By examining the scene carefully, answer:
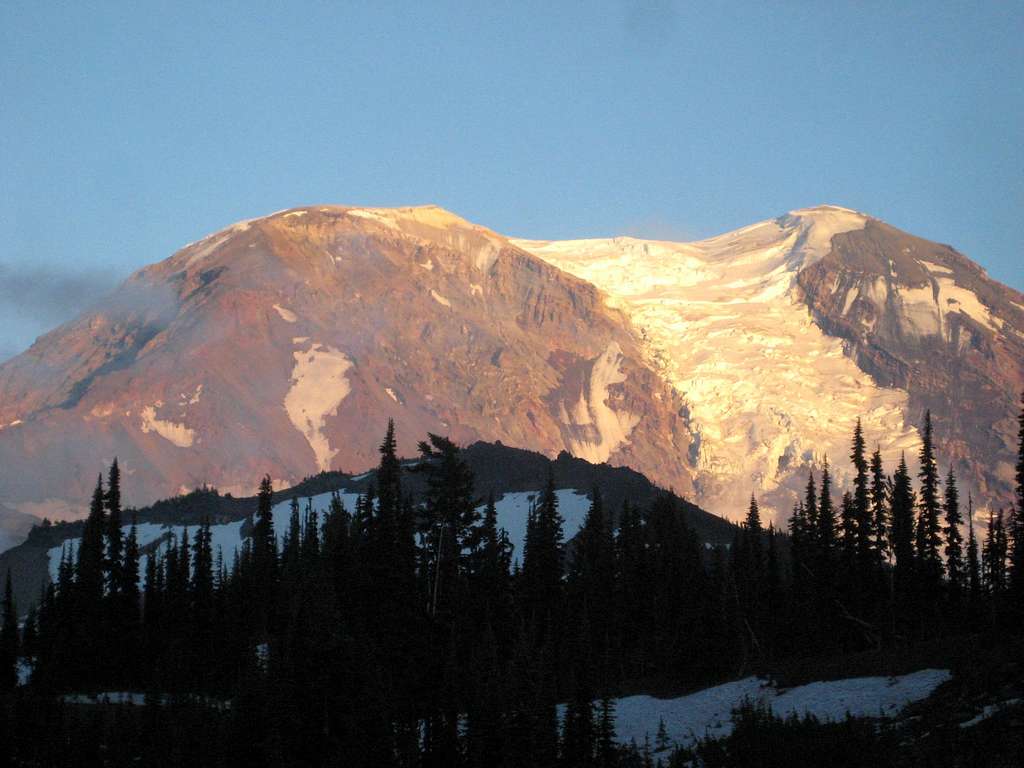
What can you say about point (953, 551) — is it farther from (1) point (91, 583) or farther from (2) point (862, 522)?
(1) point (91, 583)

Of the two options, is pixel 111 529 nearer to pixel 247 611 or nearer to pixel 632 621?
pixel 247 611

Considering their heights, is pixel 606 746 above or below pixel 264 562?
below

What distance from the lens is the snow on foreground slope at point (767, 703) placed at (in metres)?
53.2

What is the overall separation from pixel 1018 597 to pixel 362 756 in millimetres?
34011

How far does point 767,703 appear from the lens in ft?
198

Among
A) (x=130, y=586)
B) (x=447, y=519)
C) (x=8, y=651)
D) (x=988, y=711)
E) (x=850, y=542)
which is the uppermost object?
(x=850, y=542)

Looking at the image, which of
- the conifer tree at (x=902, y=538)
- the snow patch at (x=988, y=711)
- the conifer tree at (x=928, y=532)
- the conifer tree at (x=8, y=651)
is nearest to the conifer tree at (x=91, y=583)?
the conifer tree at (x=8, y=651)

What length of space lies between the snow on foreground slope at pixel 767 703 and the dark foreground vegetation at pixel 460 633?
2125mm

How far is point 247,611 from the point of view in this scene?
112750 millimetres

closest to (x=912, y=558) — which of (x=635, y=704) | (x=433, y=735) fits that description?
(x=635, y=704)

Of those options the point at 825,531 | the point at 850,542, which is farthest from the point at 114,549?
the point at 850,542

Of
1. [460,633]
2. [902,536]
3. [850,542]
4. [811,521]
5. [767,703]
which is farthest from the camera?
[811,521]

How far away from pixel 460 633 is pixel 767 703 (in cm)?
1762

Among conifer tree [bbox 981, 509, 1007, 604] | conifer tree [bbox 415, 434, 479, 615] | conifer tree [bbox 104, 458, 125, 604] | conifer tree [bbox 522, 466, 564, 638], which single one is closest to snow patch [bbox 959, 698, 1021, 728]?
conifer tree [bbox 415, 434, 479, 615]
